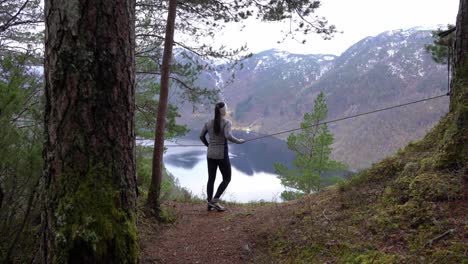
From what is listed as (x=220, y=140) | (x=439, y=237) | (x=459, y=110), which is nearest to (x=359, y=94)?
(x=220, y=140)

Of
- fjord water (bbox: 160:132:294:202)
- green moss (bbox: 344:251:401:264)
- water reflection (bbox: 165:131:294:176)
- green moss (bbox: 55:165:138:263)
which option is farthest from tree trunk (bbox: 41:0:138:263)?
water reflection (bbox: 165:131:294:176)

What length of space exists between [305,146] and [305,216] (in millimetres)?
12524

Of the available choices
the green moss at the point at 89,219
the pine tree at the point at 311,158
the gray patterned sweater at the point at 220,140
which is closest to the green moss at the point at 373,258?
the green moss at the point at 89,219

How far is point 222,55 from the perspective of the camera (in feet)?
22.7

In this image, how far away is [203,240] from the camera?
13.5ft

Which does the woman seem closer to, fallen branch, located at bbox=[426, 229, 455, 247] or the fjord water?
fallen branch, located at bbox=[426, 229, 455, 247]

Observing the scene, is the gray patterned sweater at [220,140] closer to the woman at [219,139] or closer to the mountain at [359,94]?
the woman at [219,139]

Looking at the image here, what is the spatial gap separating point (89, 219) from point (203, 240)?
2.53 m

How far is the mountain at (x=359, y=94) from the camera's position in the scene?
78688 mm

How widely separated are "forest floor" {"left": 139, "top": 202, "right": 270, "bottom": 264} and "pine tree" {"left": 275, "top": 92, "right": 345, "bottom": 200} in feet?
33.0

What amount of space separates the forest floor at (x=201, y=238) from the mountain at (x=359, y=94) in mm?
53924

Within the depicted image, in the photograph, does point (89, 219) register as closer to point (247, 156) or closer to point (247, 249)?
point (247, 249)

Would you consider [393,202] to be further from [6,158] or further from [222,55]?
[222,55]

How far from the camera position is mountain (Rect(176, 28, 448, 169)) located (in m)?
78.7
